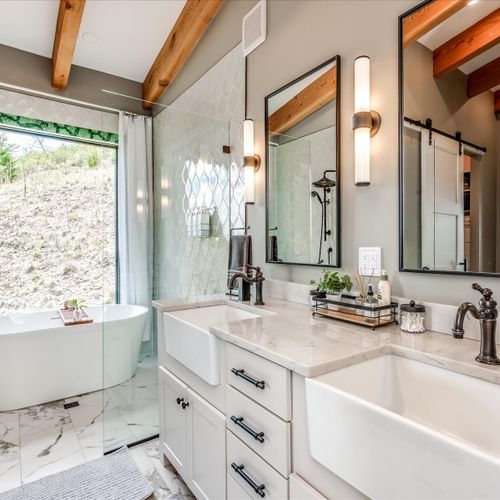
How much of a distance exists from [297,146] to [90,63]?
9.04 ft

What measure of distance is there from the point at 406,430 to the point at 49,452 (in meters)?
2.20

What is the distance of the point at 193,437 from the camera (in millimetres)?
1529

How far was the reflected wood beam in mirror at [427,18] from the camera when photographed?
4.22 feet

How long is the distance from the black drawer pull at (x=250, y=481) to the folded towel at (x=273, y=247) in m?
1.16

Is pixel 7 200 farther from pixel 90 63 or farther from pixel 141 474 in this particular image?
pixel 141 474

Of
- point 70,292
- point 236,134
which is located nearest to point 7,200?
point 70,292

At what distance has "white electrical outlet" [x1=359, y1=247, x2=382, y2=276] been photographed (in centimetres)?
151

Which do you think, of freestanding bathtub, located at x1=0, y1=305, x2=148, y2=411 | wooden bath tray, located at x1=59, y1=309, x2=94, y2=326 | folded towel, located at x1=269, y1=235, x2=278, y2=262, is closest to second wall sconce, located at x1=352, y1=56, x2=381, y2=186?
folded towel, located at x1=269, y1=235, x2=278, y2=262

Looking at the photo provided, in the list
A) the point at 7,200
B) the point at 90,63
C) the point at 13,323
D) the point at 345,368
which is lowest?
the point at 13,323

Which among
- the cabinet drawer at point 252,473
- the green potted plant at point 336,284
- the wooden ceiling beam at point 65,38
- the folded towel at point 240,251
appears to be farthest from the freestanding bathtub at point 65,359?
the wooden ceiling beam at point 65,38

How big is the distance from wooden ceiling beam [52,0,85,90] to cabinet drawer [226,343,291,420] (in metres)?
2.61

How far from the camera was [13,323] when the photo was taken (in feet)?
10.2

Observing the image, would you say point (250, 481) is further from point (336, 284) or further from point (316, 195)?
point (316, 195)

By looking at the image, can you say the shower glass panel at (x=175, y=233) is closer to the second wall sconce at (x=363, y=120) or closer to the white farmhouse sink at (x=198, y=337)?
the white farmhouse sink at (x=198, y=337)
